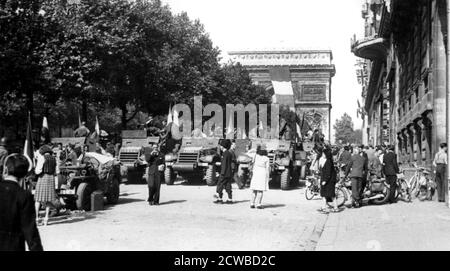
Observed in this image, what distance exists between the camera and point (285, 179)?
21.5 metres

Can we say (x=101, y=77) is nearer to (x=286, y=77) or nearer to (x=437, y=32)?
(x=286, y=77)

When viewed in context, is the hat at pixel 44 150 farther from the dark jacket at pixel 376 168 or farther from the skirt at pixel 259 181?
the dark jacket at pixel 376 168

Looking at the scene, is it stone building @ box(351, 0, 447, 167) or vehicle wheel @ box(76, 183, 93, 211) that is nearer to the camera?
vehicle wheel @ box(76, 183, 93, 211)

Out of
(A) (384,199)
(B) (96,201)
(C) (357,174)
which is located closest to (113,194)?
(B) (96,201)

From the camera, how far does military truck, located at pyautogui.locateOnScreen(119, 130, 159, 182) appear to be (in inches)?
931

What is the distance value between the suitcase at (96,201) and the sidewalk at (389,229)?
4918 millimetres

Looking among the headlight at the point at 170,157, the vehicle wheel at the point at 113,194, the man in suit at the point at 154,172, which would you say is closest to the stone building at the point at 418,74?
the man in suit at the point at 154,172

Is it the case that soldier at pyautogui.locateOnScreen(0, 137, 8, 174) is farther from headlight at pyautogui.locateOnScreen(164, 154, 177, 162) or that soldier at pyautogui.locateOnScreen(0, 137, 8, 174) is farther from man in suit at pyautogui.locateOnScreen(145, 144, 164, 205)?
headlight at pyautogui.locateOnScreen(164, 154, 177, 162)

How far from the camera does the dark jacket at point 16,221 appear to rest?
16.2 ft

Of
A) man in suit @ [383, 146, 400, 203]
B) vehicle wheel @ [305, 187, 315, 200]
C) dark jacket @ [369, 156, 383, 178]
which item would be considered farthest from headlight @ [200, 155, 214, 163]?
man in suit @ [383, 146, 400, 203]

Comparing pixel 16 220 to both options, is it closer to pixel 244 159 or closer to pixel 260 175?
pixel 260 175

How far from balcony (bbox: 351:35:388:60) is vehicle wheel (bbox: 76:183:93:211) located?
28102mm

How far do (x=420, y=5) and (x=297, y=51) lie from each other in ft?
246

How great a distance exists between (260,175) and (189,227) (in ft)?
12.9
